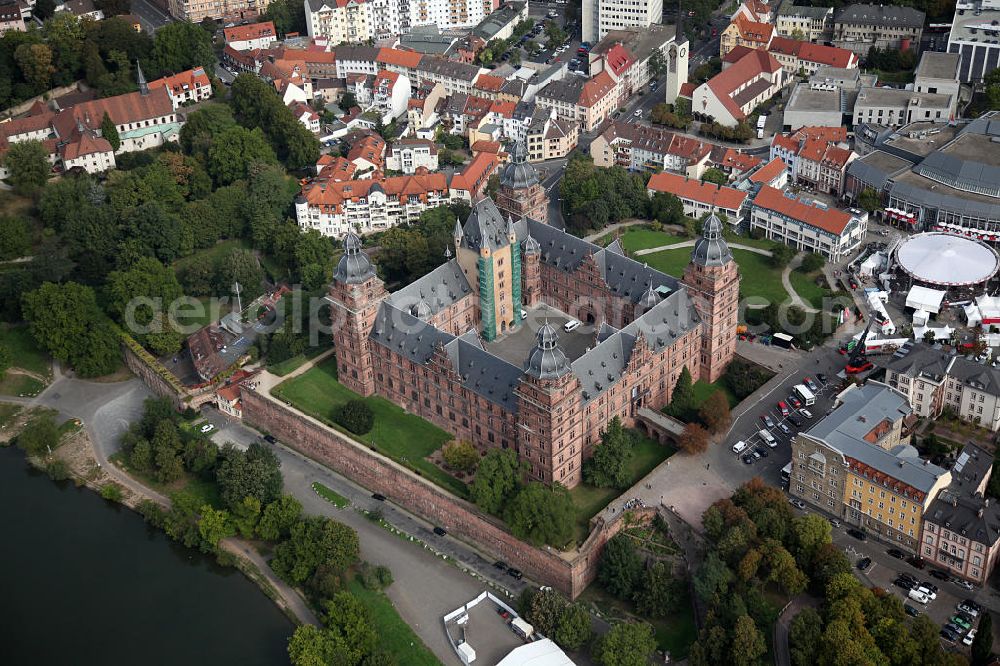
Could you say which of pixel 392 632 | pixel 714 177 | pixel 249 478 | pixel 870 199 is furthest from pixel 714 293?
pixel 249 478

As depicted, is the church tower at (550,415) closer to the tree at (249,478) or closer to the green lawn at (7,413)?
the tree at (249,478)

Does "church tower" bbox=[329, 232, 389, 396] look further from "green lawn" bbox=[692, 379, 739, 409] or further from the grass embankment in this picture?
the grass embankment

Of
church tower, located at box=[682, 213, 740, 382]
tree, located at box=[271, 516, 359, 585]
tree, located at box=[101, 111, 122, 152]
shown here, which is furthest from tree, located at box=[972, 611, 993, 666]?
tree, located at box=[101, 111, 122, 152]

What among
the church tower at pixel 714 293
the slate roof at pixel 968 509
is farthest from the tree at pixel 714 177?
the slate roof at pixel 968 509

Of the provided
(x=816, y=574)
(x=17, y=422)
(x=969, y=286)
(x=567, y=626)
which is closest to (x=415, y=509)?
(x=567, y=626)

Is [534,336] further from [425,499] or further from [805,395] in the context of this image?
[805,395]

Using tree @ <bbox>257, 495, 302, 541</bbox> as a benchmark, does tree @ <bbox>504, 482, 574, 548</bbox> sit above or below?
above

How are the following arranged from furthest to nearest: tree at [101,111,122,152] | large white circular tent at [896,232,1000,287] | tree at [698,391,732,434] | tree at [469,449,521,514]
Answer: tree at [101,111,122,152], large white circular tent at [896,232,1000,287], tree at [698,391,732,434], tree at [469,449,521,514]
